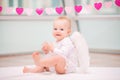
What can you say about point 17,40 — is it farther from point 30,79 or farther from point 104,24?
point 30,79

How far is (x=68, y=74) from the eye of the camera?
203 centimetres

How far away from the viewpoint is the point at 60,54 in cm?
204

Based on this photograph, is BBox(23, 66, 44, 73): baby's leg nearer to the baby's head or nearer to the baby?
the baby

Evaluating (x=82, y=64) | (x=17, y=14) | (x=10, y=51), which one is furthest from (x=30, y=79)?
(x=10, y=51)

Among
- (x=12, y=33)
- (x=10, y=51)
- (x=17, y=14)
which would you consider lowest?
(x=10, y=51)

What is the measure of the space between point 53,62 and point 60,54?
0.09 meters

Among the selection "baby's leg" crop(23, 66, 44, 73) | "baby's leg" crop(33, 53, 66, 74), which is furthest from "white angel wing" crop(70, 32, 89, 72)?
"baby's leg" crop(23, 66, 44, 73)

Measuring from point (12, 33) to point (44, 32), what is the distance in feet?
2.01

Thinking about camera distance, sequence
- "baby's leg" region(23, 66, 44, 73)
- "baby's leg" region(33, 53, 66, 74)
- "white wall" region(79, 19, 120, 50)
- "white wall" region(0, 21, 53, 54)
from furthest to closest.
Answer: "white wall" region(79, 19, 120, 50) → "white wall" region(0, 21, 53, 54) → "baby's leg" region(23, 66, 44, 73) → "baby's leg" region(33, 53, 66, 74)

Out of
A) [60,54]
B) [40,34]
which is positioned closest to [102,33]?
[40,34]

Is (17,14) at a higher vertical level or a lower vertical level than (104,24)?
higher

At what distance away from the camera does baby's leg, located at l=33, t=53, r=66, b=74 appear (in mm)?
1978

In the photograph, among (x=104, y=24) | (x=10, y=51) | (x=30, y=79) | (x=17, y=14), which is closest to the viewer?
(x=30, y=79)

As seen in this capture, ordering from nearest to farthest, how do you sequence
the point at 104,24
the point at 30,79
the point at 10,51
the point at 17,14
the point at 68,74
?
the point at 30,79 → the point at 68,74 → the point at 17,14 → the point at 10,51 → the point at 104,24
